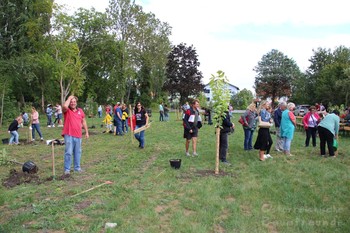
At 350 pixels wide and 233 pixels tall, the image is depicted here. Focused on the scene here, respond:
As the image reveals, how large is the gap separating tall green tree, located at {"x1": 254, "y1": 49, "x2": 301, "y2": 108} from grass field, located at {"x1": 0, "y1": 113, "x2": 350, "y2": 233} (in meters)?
50.1

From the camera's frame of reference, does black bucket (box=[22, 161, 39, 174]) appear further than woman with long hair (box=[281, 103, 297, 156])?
No

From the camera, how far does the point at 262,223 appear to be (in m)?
4.35

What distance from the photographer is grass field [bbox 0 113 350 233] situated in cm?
430

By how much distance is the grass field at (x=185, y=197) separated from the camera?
4.30m

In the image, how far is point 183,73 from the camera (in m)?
54.4

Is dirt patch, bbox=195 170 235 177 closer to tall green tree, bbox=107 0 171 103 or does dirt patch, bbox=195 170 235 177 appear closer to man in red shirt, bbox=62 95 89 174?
man in red shirt, bbox=62 95 89 174

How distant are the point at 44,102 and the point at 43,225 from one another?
3713cm

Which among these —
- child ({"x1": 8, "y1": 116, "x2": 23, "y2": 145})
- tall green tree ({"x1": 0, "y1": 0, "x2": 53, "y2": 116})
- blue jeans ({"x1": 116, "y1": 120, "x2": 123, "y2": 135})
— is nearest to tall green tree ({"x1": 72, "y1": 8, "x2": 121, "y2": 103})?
tall green tree ({"x1": 0, "y1": 0, "x2": 53, "y2": 116})

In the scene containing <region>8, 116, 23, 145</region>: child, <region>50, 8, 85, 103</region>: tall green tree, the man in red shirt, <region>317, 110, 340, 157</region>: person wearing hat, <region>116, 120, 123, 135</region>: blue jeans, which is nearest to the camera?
the man in red shirt

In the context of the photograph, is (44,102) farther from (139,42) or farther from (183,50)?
(183,50)

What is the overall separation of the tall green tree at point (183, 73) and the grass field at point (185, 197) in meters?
45.4

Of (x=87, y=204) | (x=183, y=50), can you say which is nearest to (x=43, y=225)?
(x=87, y=204)

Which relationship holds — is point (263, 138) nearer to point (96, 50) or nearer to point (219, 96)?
point (219, 96)

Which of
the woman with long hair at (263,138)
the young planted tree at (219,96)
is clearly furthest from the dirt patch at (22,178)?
the woman with long hair at (263,138)
